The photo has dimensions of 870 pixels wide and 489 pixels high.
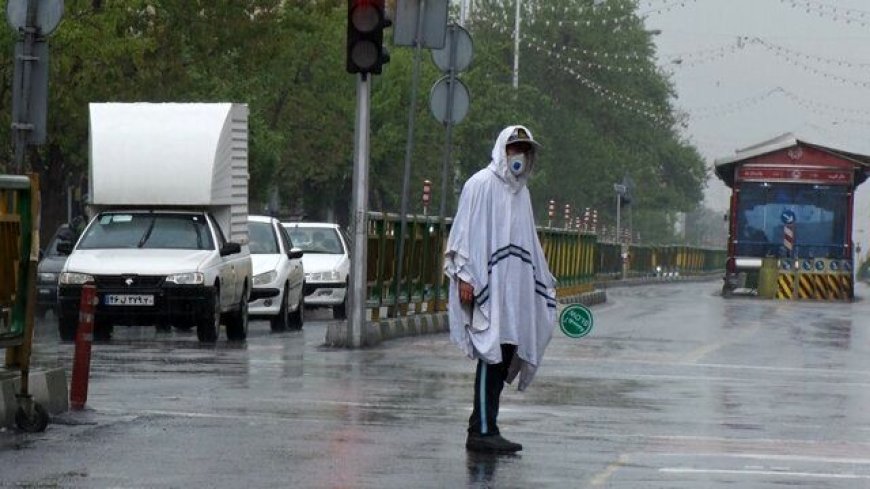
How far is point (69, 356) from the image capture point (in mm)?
20297

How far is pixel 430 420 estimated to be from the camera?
13.6 metres

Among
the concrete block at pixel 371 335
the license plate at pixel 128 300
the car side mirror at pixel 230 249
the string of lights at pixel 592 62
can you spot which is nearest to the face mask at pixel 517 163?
the concrete block at pixel 371 335

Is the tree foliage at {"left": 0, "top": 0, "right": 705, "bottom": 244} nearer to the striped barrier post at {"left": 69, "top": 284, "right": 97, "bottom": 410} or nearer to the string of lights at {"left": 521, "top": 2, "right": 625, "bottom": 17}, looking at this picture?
the string of lights at {"left": 521, "top": 2, "right": 625, "bottom": 17}

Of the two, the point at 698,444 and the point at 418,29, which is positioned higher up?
the point at 418,29

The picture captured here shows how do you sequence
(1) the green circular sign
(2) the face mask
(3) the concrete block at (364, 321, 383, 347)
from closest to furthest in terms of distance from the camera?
(2) the face mask, (1) the green circular sign, (3) the concrete block at (364, 321, 383, 347)

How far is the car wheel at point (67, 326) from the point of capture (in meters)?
24.2

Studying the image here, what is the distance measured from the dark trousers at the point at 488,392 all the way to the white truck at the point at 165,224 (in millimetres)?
12147

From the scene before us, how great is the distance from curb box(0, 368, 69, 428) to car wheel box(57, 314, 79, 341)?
11.0m

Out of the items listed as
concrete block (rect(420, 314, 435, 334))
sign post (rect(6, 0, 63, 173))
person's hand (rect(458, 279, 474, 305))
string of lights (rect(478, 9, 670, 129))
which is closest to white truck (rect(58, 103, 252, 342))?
concrete block (rect(420, 314, 435, 334))

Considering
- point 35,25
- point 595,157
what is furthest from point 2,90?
point 595,157

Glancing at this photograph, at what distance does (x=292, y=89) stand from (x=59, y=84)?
78.8 feet

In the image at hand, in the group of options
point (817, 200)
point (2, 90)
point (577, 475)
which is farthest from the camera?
point (817, 200)

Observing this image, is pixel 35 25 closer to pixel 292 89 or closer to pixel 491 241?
pixel 491 241

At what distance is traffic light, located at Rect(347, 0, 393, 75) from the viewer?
70.1 ft
